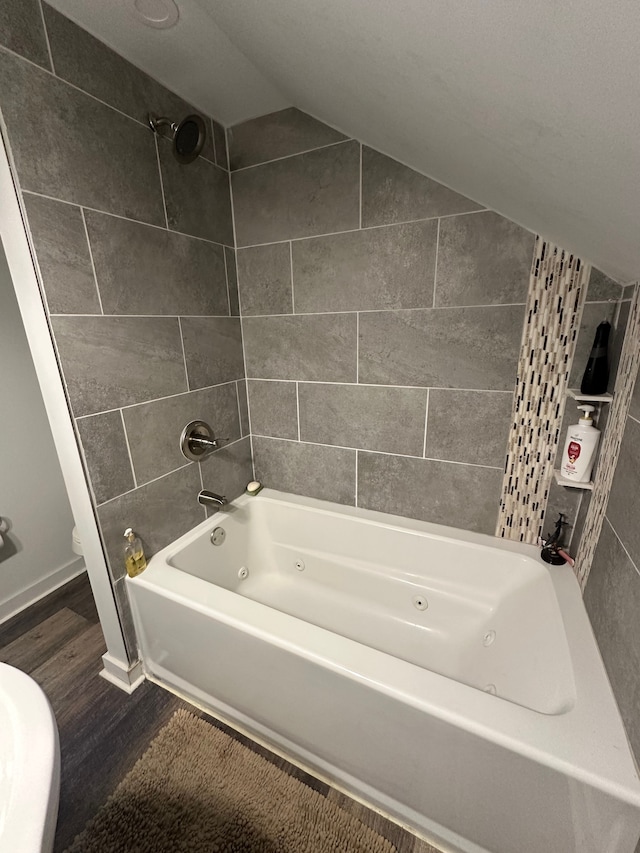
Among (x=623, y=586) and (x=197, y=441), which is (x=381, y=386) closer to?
(x=197, y=441)

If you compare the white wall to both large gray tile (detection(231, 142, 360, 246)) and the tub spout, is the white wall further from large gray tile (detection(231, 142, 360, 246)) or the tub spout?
large gray tile (detection(231, 142, 360, 246))

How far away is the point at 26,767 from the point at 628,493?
4.38 ft

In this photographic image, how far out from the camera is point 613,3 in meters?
0.31

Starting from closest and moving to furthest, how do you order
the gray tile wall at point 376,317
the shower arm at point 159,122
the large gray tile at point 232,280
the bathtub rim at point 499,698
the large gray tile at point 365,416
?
the bathtub rim at point 499,698 < the shower arm at point 159,122 < the gray tile wall at point 376,317 < the large gray tile at point 365,416 < the large gray tile at point 232,280

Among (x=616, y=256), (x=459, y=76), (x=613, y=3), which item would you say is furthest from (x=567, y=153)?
(x=616, y=256)

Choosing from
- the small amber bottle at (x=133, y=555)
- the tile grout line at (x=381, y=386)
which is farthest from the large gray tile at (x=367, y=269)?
the small amber bottle at (x=133, y=555)

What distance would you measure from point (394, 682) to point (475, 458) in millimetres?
874

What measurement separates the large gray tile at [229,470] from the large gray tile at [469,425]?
0.93 meters

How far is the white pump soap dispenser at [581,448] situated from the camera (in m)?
1.19

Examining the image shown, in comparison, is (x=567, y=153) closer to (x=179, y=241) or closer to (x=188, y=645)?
(x=179, y=241)

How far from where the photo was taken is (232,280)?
1648mm

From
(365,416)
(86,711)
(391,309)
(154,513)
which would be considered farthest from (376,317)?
(86,711)

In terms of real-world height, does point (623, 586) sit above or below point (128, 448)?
below

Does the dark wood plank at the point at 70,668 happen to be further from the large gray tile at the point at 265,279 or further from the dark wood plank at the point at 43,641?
the large gray tile at the point at 265,279
